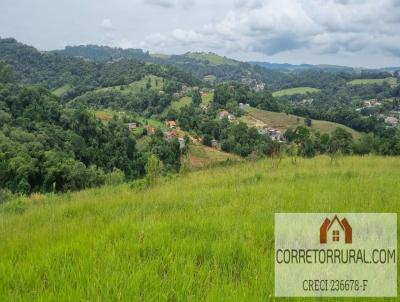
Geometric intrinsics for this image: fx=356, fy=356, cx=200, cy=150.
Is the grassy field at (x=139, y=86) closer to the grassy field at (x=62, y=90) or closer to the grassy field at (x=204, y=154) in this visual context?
the grassy field at (x=62, y=90)

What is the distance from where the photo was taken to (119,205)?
5953mm

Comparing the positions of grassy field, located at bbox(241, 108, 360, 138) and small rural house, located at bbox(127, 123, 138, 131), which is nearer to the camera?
small rural house, located at bbox(127, 123, 138, 131)

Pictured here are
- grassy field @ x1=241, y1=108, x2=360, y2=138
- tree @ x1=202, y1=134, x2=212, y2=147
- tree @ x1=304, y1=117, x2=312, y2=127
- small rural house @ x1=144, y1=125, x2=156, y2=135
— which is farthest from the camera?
tree @ x1=304, y1=117, x2=312, y2=127

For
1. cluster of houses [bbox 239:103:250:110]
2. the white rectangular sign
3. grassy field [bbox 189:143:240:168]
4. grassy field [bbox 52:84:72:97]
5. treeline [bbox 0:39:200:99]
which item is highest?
treeline [bbox 0:39:200:99]

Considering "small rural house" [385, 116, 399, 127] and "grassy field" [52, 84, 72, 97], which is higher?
"grassy field" [52, 84, 72, 97]

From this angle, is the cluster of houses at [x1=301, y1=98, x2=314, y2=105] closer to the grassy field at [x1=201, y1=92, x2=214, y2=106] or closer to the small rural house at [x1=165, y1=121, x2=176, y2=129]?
the grassy field at [x1=201, y1=92, x2=214, y2=106]

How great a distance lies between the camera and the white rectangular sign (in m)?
2.75

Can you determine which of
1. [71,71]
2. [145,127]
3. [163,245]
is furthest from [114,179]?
[71,71]

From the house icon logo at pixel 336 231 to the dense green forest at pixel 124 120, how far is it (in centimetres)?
646

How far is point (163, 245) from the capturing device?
134 inches

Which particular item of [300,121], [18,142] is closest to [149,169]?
[18,142]

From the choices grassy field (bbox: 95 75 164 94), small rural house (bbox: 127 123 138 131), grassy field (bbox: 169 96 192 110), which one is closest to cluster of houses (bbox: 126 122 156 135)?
small rural house (bbox: 127 123 138 131)

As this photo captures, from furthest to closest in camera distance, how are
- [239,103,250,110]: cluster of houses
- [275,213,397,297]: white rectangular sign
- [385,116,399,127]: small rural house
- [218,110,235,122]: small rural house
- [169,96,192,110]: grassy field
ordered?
[239,103,250,110]: cluster of houses → [169,96,192,110]: grassy field → [218,110,235,122]: small rural house → [385,116,399,127]: small rural house → [275,213,397,297]: white rectangular sign

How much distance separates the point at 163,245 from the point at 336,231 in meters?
1.80
